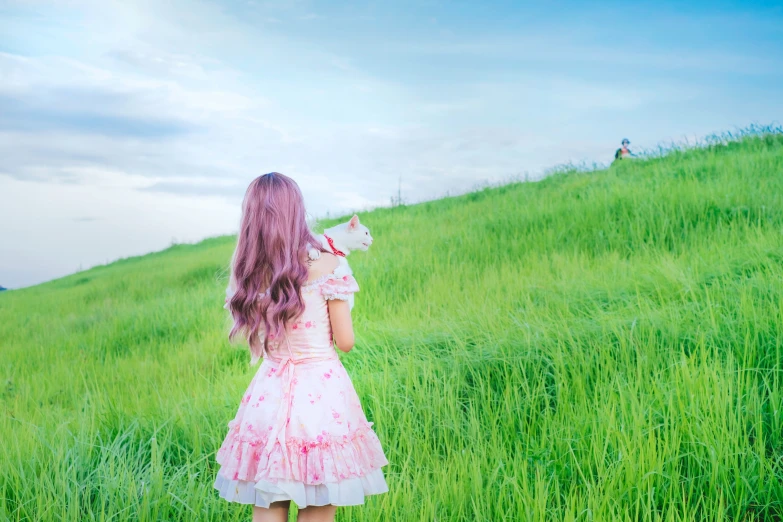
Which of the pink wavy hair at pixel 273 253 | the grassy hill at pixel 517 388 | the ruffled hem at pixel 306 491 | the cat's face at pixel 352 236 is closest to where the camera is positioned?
the ruffled hem at pixel 306 491

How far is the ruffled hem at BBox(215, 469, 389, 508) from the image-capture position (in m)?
2.47

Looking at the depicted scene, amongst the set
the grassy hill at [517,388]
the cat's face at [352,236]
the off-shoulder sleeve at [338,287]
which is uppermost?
the cat's face at [352,236]

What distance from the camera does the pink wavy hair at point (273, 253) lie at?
2607mm

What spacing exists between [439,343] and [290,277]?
2.60 m

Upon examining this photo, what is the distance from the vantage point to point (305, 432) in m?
2.51

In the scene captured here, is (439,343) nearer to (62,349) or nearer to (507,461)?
(507,461)

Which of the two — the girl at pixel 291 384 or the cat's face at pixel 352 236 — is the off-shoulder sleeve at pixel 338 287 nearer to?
the girl at pixel 291 384

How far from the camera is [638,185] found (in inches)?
366

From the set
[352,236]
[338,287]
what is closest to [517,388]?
[352,236]

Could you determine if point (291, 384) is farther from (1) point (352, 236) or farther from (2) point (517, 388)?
(2) point (517, 388)

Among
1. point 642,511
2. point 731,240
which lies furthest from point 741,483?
point 731,240

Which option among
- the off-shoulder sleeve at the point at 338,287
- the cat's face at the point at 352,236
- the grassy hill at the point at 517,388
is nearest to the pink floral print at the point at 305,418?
the off-shoulder sleeve at the point at 338,287

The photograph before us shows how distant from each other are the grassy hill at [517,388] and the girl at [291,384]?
2.60 ft

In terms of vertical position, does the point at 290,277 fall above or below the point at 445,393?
above
